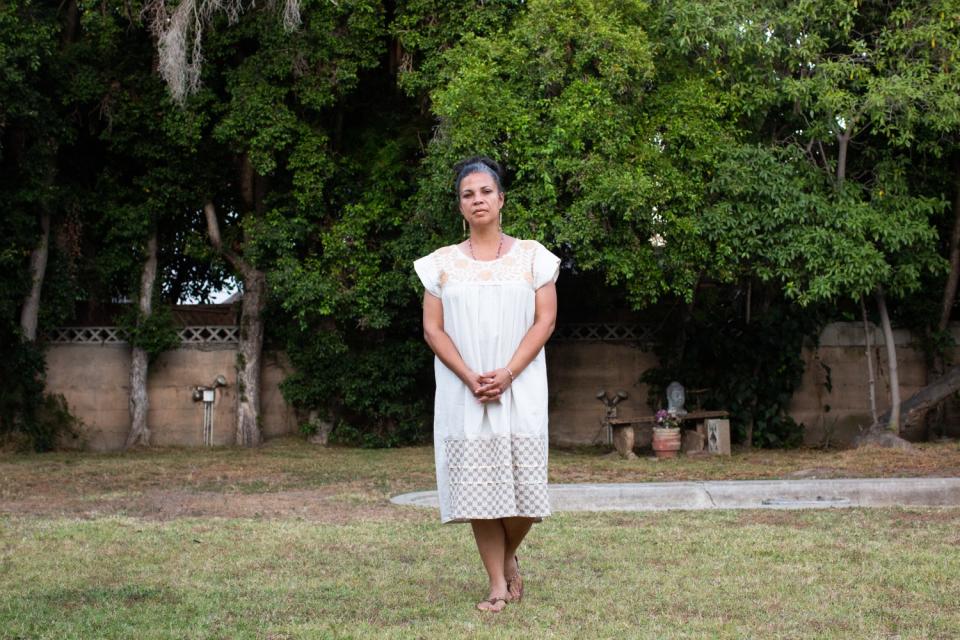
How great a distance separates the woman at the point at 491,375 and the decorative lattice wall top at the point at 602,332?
11.6 metres

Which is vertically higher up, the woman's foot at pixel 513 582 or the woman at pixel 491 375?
the woman at pixel 491 375

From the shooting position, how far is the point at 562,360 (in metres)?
16.4

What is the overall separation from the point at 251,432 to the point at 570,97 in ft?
21.7

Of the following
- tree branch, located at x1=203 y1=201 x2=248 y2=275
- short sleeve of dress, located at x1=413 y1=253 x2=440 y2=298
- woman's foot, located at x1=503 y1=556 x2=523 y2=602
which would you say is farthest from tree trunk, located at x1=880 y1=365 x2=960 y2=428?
short sleeve of dress, located at x1=413 y1=253 x2=440 y2=298

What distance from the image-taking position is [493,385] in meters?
4.50

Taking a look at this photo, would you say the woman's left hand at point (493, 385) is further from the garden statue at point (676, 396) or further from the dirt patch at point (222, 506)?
the garden statue at point (676, 396)

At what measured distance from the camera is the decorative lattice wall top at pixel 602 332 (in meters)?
16.3

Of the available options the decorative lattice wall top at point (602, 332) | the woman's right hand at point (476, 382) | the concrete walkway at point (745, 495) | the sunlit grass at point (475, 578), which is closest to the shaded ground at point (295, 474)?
the concrete walkway at point (745, 495)

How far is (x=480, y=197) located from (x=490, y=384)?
77 centimetres

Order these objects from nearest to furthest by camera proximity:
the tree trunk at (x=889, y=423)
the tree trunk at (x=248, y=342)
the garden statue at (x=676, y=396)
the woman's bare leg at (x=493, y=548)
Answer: the woman's bare leg at (x=493, y=548) < the tree trunk at (x=889, y=423) < the garden statue at (x=676, y=396) < the tree trunk at (x=248, y=342)

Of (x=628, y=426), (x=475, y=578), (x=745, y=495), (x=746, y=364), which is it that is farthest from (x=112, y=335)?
(x=475, y=578)

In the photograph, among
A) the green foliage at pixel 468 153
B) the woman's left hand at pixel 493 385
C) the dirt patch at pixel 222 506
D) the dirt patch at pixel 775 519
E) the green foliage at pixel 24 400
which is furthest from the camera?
the green foliage at pixel 24 400

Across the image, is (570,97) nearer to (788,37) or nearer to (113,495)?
(788,37)

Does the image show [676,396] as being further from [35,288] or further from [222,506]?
[35,288]
